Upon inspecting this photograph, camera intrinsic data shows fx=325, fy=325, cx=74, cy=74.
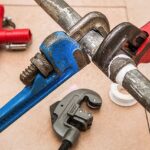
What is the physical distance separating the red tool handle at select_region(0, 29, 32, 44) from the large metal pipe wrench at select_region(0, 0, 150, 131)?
50cm

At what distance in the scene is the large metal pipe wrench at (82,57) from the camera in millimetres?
378

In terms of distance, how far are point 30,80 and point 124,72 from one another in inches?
5.3

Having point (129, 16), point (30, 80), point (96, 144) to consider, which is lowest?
point (96, 144)

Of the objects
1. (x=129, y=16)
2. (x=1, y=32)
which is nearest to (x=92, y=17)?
(x=1, y=32)

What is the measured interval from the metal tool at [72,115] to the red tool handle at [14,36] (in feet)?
0.76

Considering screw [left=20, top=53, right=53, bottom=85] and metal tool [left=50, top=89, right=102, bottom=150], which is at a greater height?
screw [left=20, top=53, right=53, bottom=85]

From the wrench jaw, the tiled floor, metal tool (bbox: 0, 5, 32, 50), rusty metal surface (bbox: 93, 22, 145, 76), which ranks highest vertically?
rusty metal surface (bbox: 93, 22, 145, 76)

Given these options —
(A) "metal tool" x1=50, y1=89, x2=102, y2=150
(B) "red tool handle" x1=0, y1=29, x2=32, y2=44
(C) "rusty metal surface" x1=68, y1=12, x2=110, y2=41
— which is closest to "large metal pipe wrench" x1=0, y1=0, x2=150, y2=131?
(C) "rusty metal surface" x1=68, y1=12, x2=110, y2=41

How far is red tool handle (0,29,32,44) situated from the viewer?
3.16ft

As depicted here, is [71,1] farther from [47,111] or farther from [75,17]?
[75,17]

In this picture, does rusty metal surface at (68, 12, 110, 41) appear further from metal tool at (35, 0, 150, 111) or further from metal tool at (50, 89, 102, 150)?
metal tool at (50, 89, 102, 150)

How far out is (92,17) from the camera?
0.42m

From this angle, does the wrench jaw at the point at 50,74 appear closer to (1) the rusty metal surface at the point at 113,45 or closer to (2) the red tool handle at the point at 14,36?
(1) the rusty metal surface at the point at 113,45

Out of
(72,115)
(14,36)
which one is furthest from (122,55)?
(14,36)
